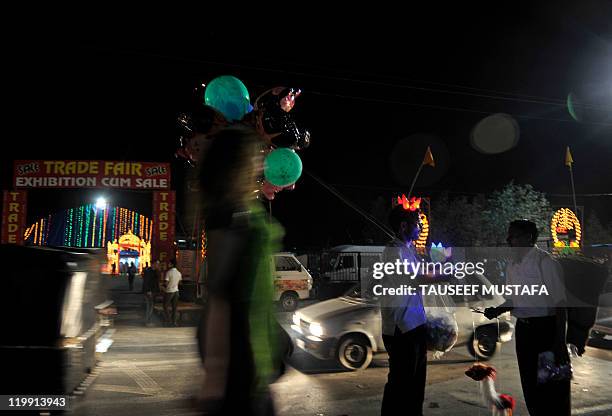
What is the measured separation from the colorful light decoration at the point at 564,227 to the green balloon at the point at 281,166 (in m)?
17.3

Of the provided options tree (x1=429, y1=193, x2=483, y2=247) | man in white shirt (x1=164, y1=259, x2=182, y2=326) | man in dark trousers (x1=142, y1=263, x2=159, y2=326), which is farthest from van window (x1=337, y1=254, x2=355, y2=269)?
tree (x1=429, y1=193, x2=483, y2=247)

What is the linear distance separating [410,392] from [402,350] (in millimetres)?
317

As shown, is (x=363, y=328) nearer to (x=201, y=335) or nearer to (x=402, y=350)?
(x=402, y=350)

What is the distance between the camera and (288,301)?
17109mm

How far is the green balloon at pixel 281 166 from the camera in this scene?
820cm

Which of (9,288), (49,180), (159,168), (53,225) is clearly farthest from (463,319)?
(53,225)

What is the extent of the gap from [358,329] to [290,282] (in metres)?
9.48

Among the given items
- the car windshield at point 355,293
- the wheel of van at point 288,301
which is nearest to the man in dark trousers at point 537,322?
the car windshield at point 355,293

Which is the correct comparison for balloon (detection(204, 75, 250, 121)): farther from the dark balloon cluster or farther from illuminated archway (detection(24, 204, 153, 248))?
illuminated archway (detection(24, 204, 153, 248))

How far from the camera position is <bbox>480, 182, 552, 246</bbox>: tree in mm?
41094

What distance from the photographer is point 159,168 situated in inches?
679

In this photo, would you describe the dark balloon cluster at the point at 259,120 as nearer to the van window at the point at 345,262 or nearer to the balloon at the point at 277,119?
the balloon at the point at 277,119

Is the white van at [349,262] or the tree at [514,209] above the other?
the tree at [514,209]

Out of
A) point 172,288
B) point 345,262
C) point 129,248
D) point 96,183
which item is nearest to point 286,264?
point 172,288
